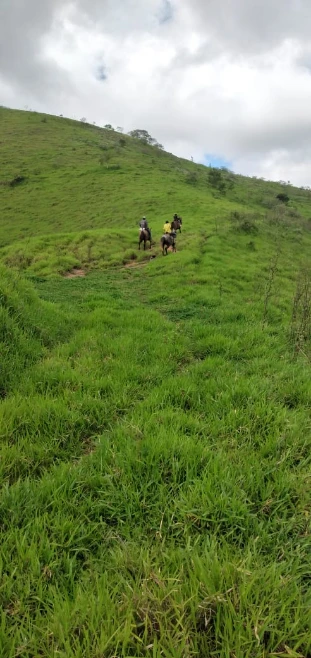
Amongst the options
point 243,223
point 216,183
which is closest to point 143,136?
point 216,183

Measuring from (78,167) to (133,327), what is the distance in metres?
57.2

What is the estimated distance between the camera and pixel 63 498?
2.88m

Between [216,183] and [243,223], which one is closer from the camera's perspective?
[243,223]

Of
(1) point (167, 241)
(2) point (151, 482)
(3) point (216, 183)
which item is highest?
(3) point (216, 183)

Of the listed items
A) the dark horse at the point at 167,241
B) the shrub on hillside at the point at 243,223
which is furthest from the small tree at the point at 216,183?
the dark horse at the point at 167,241

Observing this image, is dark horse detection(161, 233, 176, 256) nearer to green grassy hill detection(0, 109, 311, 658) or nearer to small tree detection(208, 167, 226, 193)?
green grassy hill detection(0, 109, 311, 658)

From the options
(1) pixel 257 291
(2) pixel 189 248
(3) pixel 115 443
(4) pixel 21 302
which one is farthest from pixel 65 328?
(2) pixel 189 248

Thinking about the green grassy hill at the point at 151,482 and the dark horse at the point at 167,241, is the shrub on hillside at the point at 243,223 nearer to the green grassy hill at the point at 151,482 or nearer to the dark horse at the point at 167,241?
the dark horse at the point at 167,241

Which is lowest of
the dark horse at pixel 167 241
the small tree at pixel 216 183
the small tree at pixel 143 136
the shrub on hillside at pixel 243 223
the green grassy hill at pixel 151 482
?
the green grassy hill at pixel 151 482

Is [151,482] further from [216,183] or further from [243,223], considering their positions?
[216,183]

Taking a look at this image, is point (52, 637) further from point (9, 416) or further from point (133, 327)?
point (133, 327)

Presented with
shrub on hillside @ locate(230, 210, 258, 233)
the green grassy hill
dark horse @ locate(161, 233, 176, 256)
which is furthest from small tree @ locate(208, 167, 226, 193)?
the green grassy hill

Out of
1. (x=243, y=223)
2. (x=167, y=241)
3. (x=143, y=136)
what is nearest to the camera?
(x=167, y=241)

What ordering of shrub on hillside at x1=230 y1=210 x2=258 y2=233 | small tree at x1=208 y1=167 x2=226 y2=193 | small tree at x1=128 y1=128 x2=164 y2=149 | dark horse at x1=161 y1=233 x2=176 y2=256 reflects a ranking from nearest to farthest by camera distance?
dark horse at x1=161 y1=233 x2=176 y2=256, shrub on hillside at x1=230 y1=210 x2=258 y2=233, small tree at x1=208 y1=167 x2=226 y2=193, small tree at x1=128 y1=128 x2=164 y2=149
